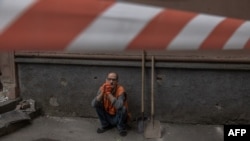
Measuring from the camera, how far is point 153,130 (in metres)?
5.47

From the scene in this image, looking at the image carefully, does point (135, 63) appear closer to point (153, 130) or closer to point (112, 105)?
point (112, 105)

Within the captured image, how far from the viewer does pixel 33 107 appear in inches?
247

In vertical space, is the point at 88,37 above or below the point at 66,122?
above

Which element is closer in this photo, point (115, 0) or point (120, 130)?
point (115, 0)

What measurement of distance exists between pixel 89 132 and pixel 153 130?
1.05 meters

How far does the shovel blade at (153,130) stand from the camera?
5.37 meters

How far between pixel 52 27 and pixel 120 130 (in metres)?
4.74

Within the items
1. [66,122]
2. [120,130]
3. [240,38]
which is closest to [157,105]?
[120,130]

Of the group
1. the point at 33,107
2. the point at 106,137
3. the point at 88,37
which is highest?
the point at 88,37

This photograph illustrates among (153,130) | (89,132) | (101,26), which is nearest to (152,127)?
(153,130)

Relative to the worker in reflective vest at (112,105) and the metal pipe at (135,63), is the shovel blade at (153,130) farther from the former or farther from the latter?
the metal pipe at (135,63)

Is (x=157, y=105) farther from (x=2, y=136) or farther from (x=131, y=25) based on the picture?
(x=131, y=25)

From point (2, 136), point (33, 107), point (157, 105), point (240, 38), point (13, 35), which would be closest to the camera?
point (13, 35)

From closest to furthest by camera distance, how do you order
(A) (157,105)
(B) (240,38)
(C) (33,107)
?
(B) (240,38)
(A) (157,105)
(C) (33,107)
